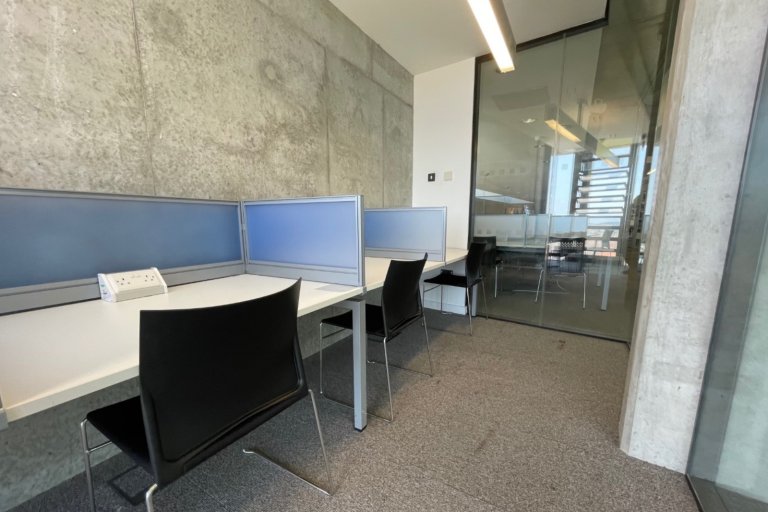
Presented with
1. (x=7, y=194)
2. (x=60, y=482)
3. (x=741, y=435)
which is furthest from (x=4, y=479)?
(x=741, y=435)

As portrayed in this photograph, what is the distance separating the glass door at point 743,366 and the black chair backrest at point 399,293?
1304mm

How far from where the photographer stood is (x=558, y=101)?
9.62 feet

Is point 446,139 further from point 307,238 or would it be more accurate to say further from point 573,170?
point 307,238

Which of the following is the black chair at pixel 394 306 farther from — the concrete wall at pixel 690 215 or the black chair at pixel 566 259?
the black chair at pixel 566 259

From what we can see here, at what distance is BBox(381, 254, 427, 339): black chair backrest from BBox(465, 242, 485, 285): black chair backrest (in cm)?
106

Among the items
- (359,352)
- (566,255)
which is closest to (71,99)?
(359,352)

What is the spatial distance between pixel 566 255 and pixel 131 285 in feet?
11.4

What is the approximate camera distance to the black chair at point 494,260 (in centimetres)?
342

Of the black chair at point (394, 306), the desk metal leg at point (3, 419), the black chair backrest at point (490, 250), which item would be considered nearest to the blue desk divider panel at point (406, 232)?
the black chair at point (394, 306)

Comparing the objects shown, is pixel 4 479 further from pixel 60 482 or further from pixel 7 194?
pixel 7 194

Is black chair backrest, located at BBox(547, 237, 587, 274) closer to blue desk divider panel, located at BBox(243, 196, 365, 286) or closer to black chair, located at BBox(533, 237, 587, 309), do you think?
black chair, located at BBox(533, 237, 587, 309)

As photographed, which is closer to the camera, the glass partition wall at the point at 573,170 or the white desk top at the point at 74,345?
the white desk top at the point at 74,345

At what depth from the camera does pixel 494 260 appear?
3.49 meters

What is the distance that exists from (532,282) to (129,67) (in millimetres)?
3643
